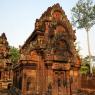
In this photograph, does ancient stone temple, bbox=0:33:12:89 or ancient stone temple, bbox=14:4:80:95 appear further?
ancient stone temple, bbox=0:33:12:89

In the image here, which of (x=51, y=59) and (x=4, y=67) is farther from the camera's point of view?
(x=4, y=67)

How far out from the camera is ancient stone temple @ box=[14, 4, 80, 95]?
14836mm

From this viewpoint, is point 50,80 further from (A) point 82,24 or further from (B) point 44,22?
(A) point 82,24

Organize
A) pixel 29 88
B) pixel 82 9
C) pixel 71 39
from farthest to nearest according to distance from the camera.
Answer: pixel 82 9
pixel 71 39
pixel 29 88

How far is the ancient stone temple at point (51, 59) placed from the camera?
1484 cm

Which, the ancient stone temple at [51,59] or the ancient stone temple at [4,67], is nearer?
the ancient stone temple at [51,59]

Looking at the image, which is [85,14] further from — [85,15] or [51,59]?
[51,59]

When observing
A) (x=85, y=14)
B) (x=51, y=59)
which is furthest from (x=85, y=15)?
(x=51, y=59)

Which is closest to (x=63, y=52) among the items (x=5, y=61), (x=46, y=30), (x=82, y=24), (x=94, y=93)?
(x=46, y=30)

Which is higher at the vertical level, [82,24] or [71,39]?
[82,24]

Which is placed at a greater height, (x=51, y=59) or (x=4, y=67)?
(x=51, y=59)

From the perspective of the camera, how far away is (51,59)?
51.0 ft

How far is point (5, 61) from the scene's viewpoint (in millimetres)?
26516

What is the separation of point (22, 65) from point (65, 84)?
406 centimetres
